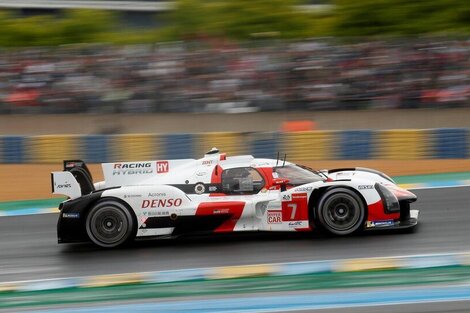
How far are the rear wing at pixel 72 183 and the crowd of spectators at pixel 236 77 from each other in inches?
412

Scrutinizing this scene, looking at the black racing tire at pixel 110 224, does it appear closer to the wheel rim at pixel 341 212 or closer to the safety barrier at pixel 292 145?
the wheel rim at pixel 341 212

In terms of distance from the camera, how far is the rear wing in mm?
10203

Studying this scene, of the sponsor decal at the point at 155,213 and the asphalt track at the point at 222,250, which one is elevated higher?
the sponsor decal at the point at 155,213

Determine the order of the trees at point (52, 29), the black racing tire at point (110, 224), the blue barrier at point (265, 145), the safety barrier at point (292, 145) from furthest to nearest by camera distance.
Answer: the trees at point (52, 29), the blue barrier at point (265, 145), the safety barrier at point (292, 145), the black racing tire at point (110, 224)

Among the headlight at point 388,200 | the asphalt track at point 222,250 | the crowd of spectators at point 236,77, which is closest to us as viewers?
the asphalt track at point 222,250

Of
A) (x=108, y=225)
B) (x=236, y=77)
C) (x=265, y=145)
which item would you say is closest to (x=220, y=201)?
(x=108, y=225)

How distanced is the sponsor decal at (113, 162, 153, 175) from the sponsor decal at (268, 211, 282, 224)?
1632 millimetres

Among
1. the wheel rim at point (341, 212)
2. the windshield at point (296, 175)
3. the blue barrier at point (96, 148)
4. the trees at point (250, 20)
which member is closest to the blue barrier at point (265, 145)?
the blue barrier at point (96, 148)

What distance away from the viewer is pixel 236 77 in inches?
821

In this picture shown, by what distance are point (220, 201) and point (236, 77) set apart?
11.2m

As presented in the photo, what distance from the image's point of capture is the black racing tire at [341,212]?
970 centimetres

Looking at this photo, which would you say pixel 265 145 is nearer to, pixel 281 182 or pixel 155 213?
pixel 281 182

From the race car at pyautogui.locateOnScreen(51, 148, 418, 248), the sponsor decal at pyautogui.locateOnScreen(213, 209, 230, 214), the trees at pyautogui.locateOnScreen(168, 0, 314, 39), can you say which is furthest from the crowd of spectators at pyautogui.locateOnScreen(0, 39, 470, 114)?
the sponsor decal at pyautogui.locateOnScreen(213, 209, 230, 214)

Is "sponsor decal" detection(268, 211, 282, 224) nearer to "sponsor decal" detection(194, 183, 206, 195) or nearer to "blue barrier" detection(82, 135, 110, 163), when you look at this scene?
"sponsor decal" detection(194, 183, 206, 195)
